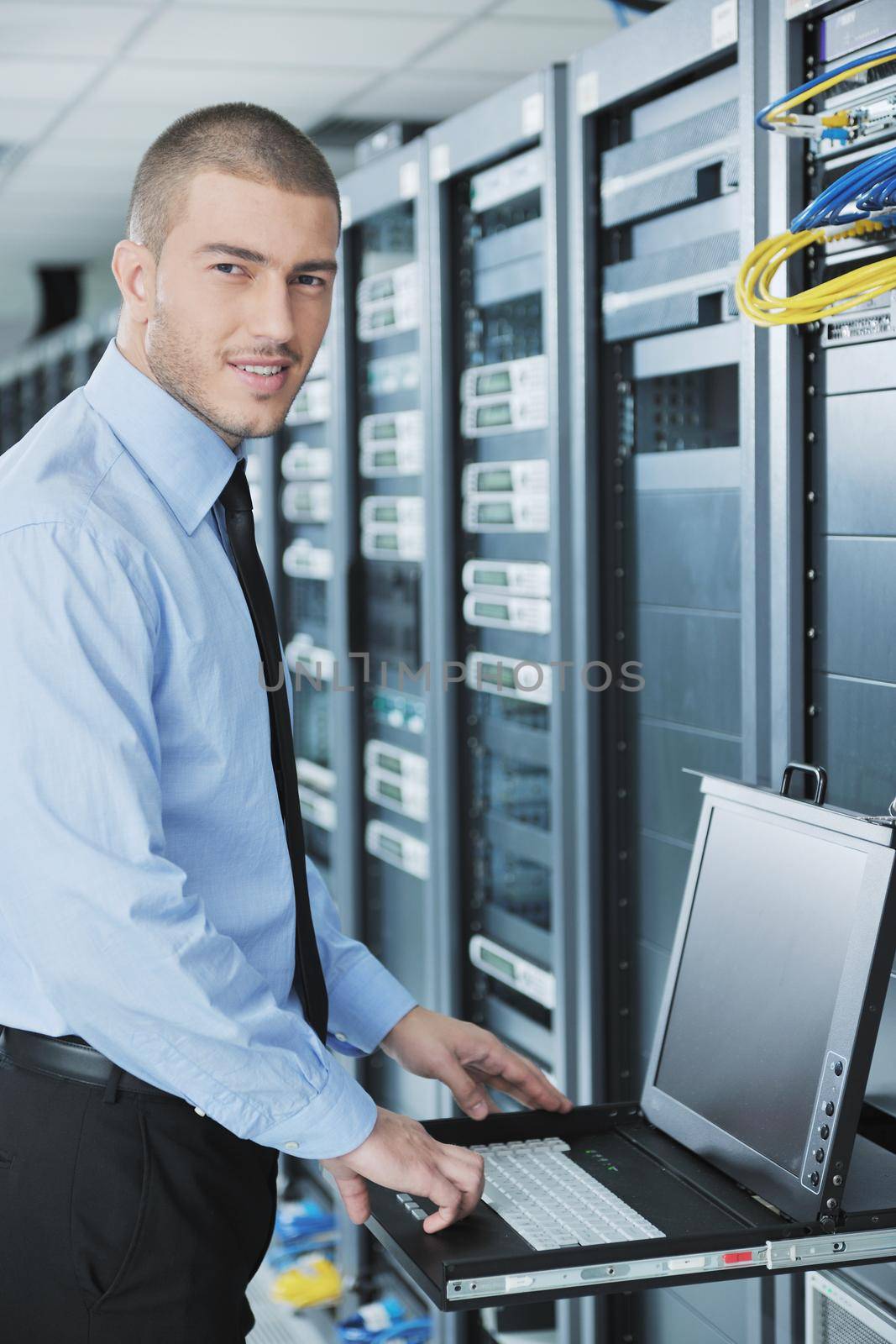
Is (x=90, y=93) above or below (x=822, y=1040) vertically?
above

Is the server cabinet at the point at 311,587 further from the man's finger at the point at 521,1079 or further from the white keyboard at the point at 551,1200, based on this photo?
the white keyboard at the point at 551,1200

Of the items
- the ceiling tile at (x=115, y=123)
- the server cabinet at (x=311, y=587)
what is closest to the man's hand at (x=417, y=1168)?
the server cabinet at (x=311, y=587)

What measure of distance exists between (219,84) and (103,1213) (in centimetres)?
394

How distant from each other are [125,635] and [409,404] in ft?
6.44

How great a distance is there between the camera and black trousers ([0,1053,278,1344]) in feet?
4.66

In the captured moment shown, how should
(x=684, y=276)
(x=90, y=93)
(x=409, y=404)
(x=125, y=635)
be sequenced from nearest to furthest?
(x=125, y=635), (x=684, y=276), (x=409, y=404), (x=90, y=93)

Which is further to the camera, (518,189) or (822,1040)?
(518,189)

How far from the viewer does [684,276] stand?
2.06m

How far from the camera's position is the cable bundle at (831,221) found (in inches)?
60.7

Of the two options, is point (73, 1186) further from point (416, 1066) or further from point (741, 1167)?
point (741, 1167)

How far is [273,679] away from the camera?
1.49 metres

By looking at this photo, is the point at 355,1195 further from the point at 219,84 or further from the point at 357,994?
the point at 219,84

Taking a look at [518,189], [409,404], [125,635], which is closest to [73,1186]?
[125,635]

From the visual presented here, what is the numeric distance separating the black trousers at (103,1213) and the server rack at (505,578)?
1.03 meters
